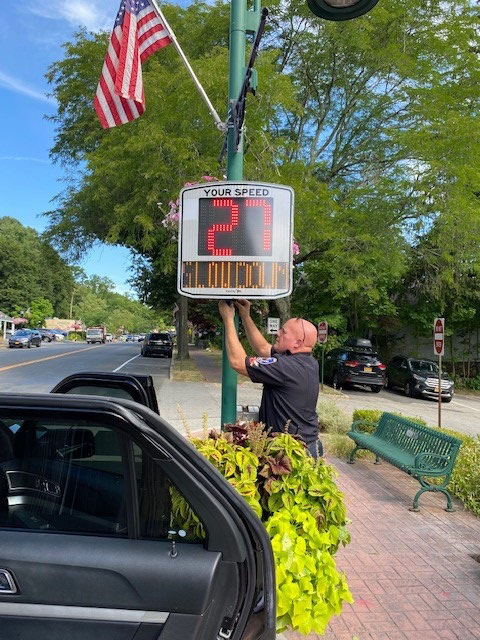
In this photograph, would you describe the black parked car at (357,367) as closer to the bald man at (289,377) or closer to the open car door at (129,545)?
the bald man at (289,377)

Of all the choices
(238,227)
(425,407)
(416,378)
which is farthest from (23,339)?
(238,227)

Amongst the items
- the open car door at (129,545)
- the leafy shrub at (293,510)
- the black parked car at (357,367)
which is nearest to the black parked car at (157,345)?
the black parked car at (357,367)

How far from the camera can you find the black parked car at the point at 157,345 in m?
36.4

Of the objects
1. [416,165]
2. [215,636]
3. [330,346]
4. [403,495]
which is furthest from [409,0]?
[215,636]

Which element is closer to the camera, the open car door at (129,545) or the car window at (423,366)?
the open car door at (129,545)

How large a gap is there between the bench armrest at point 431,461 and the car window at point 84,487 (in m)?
4.30

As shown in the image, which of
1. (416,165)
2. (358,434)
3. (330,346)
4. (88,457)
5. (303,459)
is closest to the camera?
(88,457)

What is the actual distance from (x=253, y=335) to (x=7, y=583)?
8.02 ft

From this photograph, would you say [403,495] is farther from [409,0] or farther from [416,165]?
[409,0]

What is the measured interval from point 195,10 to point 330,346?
1479 centimetres

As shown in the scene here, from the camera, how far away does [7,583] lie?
1.65 meters

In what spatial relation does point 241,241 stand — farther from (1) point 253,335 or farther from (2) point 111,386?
(2) point 111,386

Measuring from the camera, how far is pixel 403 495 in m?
5.99

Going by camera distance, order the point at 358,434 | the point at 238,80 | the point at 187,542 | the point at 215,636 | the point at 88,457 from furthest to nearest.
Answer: the point at 358,434 → the point at 238,80 → the point at 88,457 → the point at 187,542 → the point at 215,636
